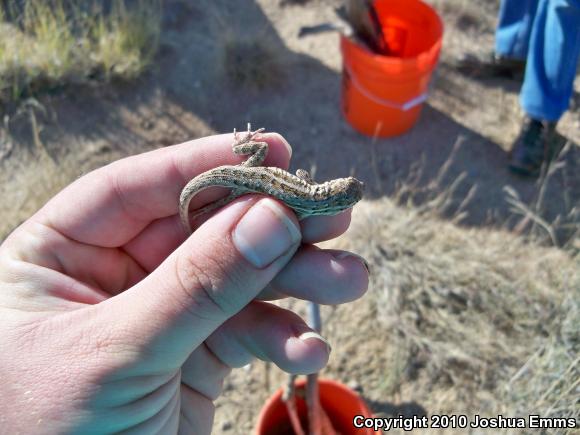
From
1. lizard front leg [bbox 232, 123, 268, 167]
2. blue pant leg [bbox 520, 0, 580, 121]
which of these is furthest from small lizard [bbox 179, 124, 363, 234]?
blue pant leg [bbox 520, 0, 580, 121]

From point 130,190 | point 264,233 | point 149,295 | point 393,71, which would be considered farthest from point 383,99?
point 149,295

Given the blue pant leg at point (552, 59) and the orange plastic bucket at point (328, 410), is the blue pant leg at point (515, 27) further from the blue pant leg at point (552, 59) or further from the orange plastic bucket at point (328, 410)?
the orange plastic bucket at point (328, 410)

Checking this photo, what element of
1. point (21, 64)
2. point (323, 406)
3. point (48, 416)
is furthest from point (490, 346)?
point (21, 64)

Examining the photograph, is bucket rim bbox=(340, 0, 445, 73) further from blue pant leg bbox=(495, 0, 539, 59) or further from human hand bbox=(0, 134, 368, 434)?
human hand bbox=(0, 134, 368, 434)

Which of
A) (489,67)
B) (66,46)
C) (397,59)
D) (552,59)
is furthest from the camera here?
(489,67)

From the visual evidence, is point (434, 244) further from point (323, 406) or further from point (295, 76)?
point (295, 76)

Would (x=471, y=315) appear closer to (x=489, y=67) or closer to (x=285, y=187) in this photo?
(x=285, y=187)
